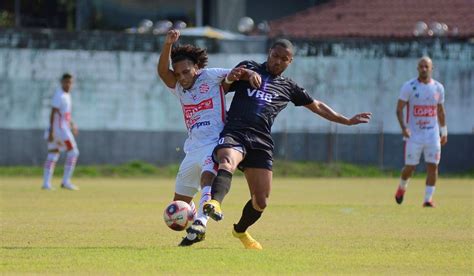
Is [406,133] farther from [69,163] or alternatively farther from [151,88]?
[151,88]

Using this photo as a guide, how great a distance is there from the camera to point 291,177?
104ft

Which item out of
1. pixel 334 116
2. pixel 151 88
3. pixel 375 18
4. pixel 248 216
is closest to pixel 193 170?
pixel 248 216

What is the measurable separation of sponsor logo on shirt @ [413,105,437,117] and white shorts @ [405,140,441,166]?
1.63 feet

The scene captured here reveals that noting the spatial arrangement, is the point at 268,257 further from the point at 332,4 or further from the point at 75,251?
the point at 332,4

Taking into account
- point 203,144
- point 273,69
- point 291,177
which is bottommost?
point 291,177

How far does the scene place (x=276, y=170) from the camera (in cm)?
3219

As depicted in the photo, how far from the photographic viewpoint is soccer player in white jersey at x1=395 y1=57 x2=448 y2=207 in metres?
19.5

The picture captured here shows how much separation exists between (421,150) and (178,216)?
30.7 feet

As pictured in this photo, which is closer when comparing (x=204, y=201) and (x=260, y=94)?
(x=204, y=201)

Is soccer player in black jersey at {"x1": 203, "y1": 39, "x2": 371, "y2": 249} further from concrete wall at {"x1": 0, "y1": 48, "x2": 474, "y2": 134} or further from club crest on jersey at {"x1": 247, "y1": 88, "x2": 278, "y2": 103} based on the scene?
concrete wall at {"x1": 0, "y1": 48, "x2": 474, "y2": 134}

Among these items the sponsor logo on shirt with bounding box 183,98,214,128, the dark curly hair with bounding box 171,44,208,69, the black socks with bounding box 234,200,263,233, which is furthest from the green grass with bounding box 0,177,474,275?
the dark curly hair with bounding box 171,44,208,69

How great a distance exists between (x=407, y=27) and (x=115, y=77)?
38.8 ft

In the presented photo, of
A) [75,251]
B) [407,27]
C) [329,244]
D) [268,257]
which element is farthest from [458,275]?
[407,27]

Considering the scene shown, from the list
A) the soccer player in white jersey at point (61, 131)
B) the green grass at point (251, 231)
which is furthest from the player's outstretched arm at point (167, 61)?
the soccer player in white jersey at point (61, 131)
